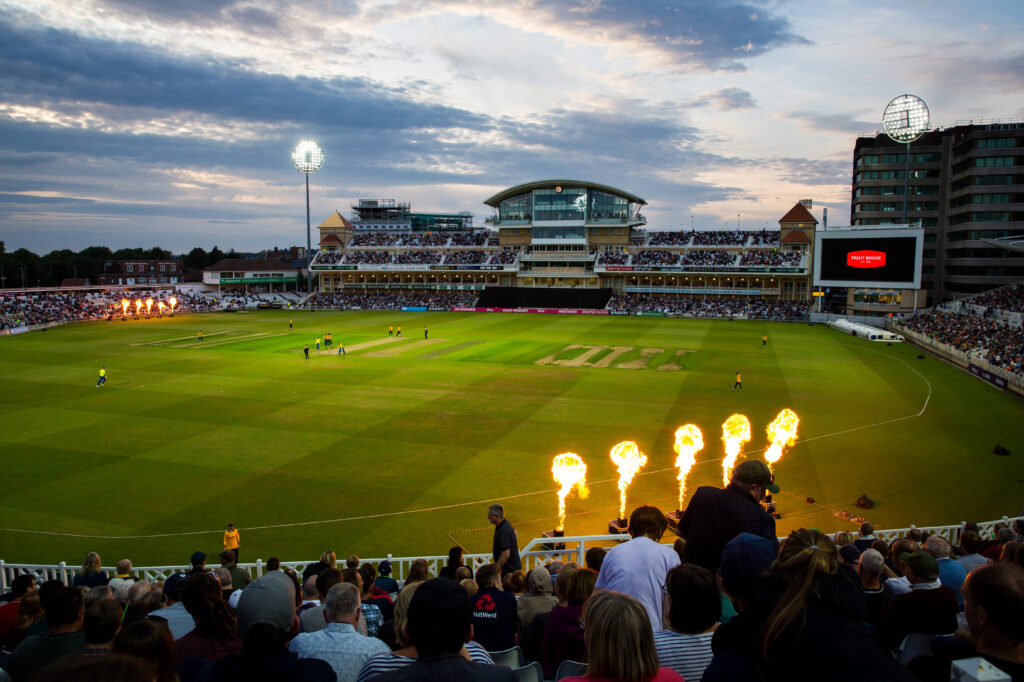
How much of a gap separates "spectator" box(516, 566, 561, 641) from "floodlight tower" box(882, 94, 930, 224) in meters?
64.0

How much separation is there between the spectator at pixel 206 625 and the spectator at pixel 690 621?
3320 mm

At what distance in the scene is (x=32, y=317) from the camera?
65688 millimetres

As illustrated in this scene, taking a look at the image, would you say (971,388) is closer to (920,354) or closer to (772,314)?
(920,354)

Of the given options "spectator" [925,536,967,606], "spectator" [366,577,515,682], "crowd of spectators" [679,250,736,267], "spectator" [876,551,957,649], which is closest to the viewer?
"spectator" [366,577,515,682]

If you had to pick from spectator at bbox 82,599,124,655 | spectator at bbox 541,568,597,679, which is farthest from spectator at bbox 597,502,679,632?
spectator at bbox 82,599,124,655

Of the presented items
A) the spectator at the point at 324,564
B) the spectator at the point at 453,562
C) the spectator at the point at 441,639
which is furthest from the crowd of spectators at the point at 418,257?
the spectator at the point at 441,639

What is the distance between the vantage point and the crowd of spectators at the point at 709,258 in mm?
84562

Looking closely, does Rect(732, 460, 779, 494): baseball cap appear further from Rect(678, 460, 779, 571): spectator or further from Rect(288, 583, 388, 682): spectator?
Rect(288, 583, 388, 682): spectator

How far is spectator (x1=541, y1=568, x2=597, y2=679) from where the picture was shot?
5.24 m

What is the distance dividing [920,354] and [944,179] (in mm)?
47220

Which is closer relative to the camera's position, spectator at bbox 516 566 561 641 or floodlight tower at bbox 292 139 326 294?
spectator at bbox 516 566 561 641

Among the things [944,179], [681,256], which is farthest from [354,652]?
[944,179]

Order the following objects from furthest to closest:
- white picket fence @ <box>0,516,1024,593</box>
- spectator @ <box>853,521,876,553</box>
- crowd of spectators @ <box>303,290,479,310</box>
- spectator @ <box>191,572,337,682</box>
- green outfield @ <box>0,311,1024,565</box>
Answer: crowd of spectators @ <box>303,290,479,310</box>, green outfield @ <box>0,311,1024,565</box>, white picket fence @ <box>0,516,1024,593</box>, spectator @ <box>853,521,876,553</box>, spectator @ <box>191,572,337,682</box>

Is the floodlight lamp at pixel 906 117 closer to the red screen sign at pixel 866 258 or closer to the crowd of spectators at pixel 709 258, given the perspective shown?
the red screen sign at pixel 866 258
